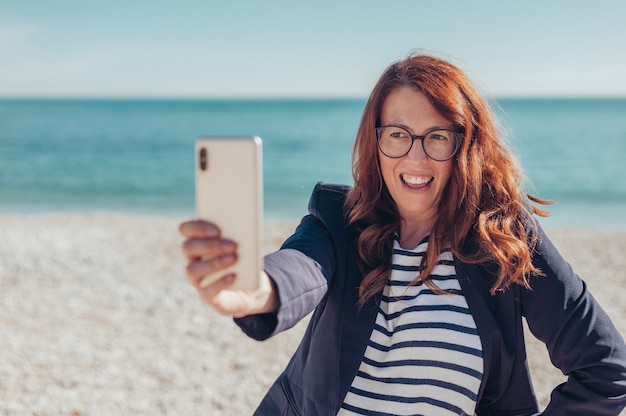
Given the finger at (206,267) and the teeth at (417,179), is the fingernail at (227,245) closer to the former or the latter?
the finger at (206,267)

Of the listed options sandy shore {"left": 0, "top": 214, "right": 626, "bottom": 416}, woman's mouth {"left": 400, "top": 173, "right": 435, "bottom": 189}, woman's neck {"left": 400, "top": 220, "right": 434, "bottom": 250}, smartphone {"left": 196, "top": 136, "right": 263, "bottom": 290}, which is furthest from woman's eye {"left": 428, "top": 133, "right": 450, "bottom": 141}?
sandy shore {"left": 0, "top": 214, "right": 626, "bottom": 416}

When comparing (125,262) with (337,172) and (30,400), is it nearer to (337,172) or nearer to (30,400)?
(30,400)

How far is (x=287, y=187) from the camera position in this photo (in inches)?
879

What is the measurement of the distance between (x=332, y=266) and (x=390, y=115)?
537mm

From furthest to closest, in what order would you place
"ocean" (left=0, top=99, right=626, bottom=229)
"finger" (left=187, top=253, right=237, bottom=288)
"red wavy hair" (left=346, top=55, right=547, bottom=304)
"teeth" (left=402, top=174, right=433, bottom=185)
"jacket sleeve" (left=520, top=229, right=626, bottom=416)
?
"ocean" (left=0, top=99, right=626, bottom=229) → "teeth" (left=402, top=174, right=433, bottom=185) → "red wavy hair" (left=346, top=55, right=547, bottom=304) → "jacket sleeve" (left=520, top=229, right=626, bottom=416) → "finger" (left=187, top=253, right=237, bottom=288)

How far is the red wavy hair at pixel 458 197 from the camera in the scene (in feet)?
6.75

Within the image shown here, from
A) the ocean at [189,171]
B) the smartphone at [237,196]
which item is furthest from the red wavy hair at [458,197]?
the smartphone at [237,196]

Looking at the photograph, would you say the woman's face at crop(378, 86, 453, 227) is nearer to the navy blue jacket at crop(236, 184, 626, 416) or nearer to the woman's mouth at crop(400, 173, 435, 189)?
the woman's mouth at crop(400, 173, 435, 189)

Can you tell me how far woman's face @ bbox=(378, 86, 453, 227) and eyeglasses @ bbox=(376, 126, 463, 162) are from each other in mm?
13

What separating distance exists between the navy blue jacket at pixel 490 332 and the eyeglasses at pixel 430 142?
29 centimetres

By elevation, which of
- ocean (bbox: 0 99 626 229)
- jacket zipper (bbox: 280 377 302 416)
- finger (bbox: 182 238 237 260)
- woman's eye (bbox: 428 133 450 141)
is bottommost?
ocean (bbox: 0 99 626 229)

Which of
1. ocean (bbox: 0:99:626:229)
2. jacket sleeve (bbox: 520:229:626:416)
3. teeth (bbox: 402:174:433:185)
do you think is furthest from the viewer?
ocean (bbox: 0:99:626:229)

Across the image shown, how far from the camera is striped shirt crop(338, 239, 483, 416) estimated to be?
2.02 meters

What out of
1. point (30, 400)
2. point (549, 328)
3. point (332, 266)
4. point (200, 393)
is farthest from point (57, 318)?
point (549, 328)
